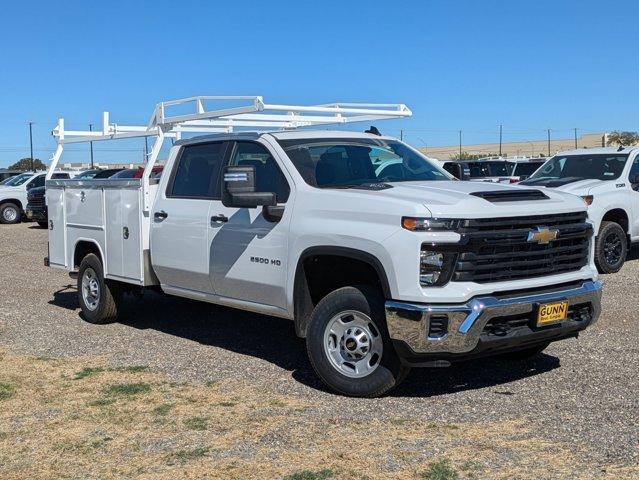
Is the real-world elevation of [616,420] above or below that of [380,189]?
below

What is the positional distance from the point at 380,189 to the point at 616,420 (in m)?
2.30

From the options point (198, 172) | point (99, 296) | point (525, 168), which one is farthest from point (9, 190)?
point (198, 172)

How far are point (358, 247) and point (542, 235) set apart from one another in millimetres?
1329

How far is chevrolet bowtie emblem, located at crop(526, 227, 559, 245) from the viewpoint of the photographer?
231 inches

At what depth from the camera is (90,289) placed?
9328mm

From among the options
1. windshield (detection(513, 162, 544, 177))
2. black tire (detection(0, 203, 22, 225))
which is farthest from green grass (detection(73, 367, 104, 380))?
black tire (detection(0, 203, 22, 225))

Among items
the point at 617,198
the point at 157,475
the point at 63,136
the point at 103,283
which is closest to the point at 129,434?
the point at 157,475

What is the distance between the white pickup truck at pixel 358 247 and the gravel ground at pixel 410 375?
309 mm

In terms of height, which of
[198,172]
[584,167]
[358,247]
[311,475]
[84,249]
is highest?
[584,167]

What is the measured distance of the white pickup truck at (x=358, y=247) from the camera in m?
5.56

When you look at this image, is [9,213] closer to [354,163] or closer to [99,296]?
[99,296]

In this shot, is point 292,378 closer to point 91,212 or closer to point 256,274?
point 256,274

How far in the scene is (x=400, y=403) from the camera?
5941 millimetres

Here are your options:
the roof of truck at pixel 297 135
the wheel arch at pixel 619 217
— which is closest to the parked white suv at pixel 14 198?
the wheel arch at pixel 619 217
